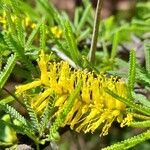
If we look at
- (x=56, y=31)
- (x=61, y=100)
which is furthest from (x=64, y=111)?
(x=56, y=31)

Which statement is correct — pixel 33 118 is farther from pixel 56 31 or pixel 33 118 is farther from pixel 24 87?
pixel 56 31

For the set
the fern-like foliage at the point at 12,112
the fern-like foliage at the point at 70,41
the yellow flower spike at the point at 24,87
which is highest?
the fern-like foliage at the point at 70,41

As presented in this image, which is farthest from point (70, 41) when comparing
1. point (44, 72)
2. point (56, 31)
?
point (56, 31)

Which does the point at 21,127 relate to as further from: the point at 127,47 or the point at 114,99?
the point at 127,47

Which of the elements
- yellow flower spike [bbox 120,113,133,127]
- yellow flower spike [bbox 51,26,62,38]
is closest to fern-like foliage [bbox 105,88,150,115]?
yellow flower spike [bbox 120,113,133,127]

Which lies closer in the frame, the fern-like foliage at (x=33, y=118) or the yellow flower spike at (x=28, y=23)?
the fern-like foliage at (x=33, y=118)

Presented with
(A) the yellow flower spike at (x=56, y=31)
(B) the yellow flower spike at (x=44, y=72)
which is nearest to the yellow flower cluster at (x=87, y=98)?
(B) the yellow flower spike at (x=44, y=72)

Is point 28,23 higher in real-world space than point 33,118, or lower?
higher

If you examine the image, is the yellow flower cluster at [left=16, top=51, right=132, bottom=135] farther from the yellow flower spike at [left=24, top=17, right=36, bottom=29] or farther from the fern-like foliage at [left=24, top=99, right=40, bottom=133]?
the yellow flower spike at [left=24, top=17, right=36, bottom=29]

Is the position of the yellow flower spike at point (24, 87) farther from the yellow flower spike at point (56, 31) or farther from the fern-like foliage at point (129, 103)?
the yellow flower spike at point (56, 31)

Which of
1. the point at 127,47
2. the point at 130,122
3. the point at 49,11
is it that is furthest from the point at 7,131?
the point at 127,47

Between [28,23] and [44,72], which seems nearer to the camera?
[44,72]
